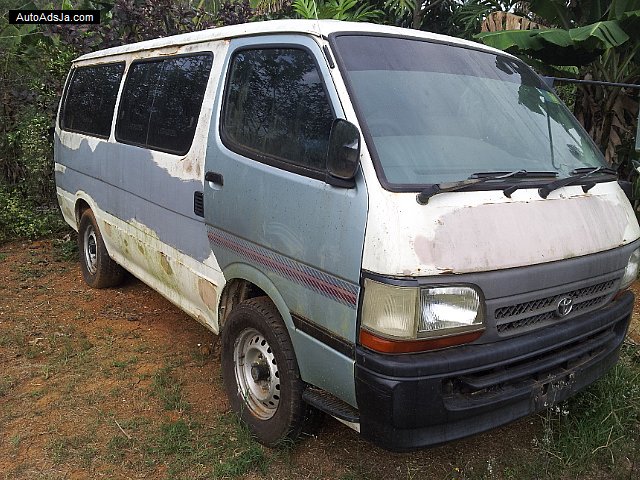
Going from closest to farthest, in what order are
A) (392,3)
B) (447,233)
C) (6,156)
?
(447,233), (6,156), (392,3)

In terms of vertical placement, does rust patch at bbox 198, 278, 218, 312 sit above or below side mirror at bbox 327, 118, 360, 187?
below

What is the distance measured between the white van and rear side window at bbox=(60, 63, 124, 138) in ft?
4.30

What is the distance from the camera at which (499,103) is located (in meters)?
3.07

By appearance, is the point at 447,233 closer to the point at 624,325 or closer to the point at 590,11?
the point at 624,325

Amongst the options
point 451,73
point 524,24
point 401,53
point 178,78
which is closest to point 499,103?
point 451,73

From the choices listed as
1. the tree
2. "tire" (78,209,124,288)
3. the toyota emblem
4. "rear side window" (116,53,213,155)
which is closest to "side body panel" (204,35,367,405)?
"rear side window" (116,53,213,155)

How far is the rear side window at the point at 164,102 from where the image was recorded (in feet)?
11.9

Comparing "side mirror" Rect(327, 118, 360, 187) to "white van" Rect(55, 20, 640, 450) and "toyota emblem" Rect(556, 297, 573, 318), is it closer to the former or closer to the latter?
"white van" Rect(55, 20, 640, 450)

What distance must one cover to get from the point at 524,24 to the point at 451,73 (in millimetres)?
5024

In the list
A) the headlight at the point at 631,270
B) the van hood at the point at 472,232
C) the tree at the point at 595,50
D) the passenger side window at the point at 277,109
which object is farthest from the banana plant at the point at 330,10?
the van hood at the point at 472,232

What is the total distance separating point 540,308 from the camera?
2.56m

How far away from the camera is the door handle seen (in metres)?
3.27

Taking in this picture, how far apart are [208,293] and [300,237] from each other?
112cm

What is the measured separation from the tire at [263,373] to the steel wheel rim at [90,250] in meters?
2.94
